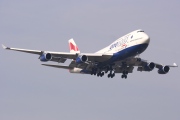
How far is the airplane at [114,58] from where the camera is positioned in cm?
10600

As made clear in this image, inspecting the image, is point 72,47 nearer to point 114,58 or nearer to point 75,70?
point 75,70

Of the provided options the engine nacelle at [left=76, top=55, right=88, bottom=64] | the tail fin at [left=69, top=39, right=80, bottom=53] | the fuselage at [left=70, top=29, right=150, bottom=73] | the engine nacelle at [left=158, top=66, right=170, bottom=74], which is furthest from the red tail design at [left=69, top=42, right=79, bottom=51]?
the engine nacelle at [left=76, top=55, right=88, bottom=64]

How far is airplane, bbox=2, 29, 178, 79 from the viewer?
4173 inches

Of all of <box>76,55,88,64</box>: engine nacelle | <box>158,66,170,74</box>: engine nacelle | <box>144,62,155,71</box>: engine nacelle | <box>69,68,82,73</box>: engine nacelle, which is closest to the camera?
<box>76,55,88,64</box>: engine nacelle

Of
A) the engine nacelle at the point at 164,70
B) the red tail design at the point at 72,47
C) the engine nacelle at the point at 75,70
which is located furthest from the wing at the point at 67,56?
the red tail design at the point at 72,47

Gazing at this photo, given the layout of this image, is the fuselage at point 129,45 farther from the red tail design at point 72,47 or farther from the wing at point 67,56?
the red tail design at point 72,47

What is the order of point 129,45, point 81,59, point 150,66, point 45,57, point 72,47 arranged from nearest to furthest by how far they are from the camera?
point 129,45
point 45,57
point 81,59
point 150,66
point 72,47

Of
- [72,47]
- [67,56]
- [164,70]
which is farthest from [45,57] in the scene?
[164,70]

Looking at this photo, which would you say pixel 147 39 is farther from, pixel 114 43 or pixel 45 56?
pixel 45 56

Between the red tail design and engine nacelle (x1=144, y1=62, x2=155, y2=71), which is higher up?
the red tail design

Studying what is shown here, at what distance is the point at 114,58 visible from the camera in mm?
107750

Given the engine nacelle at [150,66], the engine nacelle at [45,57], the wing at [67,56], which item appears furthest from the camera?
the engine nacelle at [150,66]

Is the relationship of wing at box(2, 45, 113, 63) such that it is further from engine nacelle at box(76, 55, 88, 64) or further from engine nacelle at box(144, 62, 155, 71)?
engine nacelle at box(144, 62, 155, 71)

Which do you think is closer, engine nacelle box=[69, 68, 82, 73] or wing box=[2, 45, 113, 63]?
wing box=[2, 45, 113, 63]
